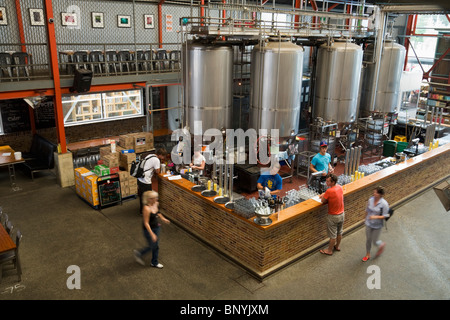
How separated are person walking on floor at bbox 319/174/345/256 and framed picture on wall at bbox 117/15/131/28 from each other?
11.1 meters

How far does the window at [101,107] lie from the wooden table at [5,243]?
334 inches

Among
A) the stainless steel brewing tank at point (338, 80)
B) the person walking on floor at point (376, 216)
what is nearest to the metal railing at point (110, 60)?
the stainless steel brewing tank at point (338, 80)

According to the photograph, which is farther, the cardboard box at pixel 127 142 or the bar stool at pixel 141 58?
the bar stool at pixel 141 58

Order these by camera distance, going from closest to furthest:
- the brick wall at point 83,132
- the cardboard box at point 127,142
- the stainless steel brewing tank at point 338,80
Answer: the stainless steel brewing tank at point 338,80 → the cardboard box at point 127,142 → the brick wall at point 83,132

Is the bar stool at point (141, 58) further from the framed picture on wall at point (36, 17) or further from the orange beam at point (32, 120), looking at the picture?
the orange beam at point (32, 120)

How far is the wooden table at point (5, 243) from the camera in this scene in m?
6.17

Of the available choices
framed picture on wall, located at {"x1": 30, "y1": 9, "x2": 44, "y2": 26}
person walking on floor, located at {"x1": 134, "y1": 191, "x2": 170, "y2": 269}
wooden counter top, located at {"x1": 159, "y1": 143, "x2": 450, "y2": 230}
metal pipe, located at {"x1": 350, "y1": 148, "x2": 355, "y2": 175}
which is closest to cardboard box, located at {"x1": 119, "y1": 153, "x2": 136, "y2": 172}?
wooden counter top, located at {"x1": 159, "y1": 143, "x2": 450, "y2": 230}

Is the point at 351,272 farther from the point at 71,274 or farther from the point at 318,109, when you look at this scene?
the point at 318,109

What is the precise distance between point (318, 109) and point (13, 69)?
383 inches

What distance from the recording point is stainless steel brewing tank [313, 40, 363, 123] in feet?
37.3

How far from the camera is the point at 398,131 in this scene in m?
15.8

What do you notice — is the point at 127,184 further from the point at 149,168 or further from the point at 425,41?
the point at 425,41

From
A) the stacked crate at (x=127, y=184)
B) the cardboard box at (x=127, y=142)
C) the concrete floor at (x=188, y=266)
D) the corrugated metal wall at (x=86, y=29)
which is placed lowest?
the concrete floor at (x=188, y=266)

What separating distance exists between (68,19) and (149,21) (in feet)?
11.0
